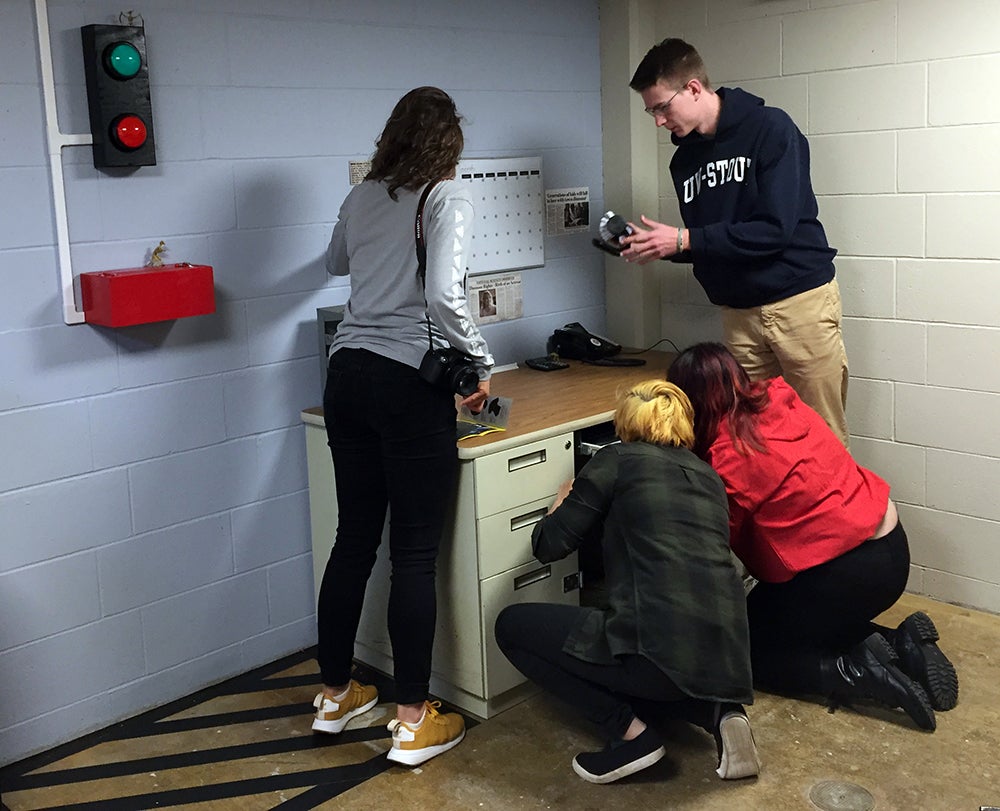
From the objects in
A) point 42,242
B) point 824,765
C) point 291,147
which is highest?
point 291,147

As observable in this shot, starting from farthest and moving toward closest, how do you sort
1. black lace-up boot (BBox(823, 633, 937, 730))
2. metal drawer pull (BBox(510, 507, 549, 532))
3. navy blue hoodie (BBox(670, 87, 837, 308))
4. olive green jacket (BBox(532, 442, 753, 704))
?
navy blue hoodie (BBox(670, 87, 837, 308)) → metal drawer pull (BBox(510, 507, 549, 532)) → black lace-up boot (BBox(823, 633, 937, 730)) → olive green jacket (BBox(532, 442, 753, 704))

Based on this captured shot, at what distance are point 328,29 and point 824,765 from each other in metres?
2.30

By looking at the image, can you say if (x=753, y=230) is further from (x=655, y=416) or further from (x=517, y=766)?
(x=517, y=766)

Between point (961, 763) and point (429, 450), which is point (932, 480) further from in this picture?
point (429, 450)

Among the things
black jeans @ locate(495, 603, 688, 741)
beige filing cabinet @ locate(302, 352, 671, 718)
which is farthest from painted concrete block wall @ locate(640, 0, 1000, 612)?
black jeans @ locate(495, 603, 688, 741)

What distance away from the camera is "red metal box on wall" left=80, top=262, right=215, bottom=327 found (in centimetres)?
249

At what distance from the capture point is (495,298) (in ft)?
11.8

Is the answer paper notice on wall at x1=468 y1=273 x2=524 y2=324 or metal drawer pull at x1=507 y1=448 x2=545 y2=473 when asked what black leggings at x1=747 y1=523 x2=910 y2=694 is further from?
paper notice on wall at x1=468 y1=273 x2=524 y2=324

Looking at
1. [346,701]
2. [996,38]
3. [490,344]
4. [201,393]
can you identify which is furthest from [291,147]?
[996,38]

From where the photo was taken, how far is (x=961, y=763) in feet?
8.07

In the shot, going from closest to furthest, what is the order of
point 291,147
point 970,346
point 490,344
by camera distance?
1. point 291,147
2. point 970,346
3. point 490,344

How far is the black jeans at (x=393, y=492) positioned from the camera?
252 centimetres

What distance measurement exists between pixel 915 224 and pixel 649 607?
164 centimetres

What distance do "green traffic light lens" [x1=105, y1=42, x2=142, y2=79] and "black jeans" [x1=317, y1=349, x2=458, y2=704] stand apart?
0.82 metres
